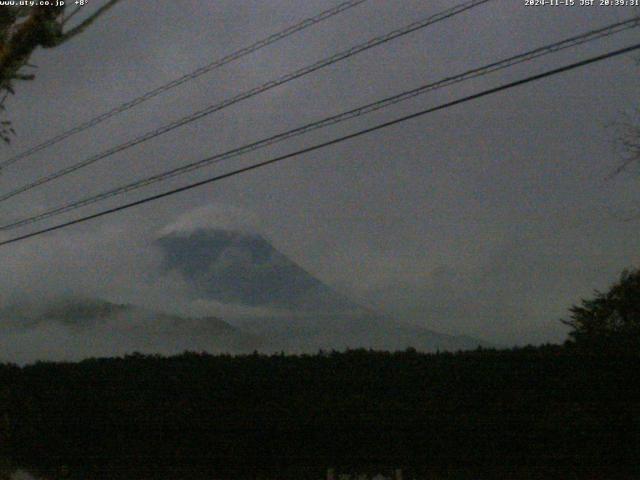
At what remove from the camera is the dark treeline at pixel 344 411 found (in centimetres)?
1254

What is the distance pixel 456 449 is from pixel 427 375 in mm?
1320

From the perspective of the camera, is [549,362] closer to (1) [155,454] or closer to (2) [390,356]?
(2) [390,356]

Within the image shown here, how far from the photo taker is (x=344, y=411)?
45.8ft

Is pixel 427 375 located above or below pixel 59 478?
above

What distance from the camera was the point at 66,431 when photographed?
57.4 ft

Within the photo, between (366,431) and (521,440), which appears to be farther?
(366,431)

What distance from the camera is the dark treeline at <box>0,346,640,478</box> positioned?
12.5 metres

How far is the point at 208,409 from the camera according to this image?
15422 mm

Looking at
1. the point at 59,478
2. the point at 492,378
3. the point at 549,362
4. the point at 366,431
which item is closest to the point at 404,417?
the point at 366,431

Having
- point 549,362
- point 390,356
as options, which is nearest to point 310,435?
point 390,356

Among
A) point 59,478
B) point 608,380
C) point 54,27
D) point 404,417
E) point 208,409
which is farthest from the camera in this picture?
point 59,478

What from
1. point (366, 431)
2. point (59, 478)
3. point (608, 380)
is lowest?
point (59, 478)

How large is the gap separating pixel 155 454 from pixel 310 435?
12.1ft

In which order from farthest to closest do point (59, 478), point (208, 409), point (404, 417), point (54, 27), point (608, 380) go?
point (59, 478)
point (208, 409)
point (404, 417)
point (608, 380)
point (54, 27)
